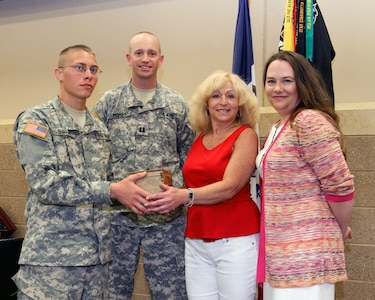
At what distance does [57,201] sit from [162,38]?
2.21 m

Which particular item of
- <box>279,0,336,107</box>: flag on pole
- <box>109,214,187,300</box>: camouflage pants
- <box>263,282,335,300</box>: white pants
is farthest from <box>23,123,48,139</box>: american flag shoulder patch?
<box>279,0,336,107</box>: flag on pole

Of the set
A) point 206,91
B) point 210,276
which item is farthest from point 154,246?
point 206,91

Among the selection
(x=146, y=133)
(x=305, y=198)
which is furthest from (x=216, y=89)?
(x=305, y=198)

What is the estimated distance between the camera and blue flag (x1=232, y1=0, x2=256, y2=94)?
2.82 m

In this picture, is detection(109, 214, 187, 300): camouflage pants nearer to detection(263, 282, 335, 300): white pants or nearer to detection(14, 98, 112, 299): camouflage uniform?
detection(14, 98, 112, 299): camouflage uniform

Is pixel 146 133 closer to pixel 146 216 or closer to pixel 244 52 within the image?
pixel 146 216

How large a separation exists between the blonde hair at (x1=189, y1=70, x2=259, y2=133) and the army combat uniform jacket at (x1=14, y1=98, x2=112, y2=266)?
565mm

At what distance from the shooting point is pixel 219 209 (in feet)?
6.44

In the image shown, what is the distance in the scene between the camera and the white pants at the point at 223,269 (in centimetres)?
187

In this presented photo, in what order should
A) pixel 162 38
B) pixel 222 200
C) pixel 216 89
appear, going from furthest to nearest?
pixel 162 38 < pixel 216 89 < pixel 222 200

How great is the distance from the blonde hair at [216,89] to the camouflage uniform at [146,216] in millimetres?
345

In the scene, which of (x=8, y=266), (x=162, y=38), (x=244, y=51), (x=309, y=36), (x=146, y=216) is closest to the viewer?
(x=146, y=216)

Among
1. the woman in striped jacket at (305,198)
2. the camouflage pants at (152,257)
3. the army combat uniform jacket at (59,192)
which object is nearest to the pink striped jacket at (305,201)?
the woman in striped jacket at (305,198)

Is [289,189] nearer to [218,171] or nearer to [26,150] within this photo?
[218,171]
